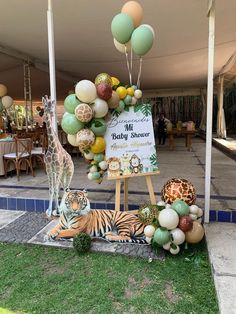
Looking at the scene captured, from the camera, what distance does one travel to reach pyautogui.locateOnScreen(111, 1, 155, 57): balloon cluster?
2471mm

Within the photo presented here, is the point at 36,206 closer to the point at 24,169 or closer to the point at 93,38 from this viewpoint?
the point at 24,169

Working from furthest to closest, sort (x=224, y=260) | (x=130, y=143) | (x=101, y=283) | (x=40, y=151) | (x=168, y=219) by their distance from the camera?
(x=40, y=151) < (x=130, y=143) < (x=168, y=219) < (x=224, y=260) < (x=101, y=283)

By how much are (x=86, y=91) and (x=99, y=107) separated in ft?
0.59

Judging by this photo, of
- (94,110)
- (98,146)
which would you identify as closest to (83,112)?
(94,110)

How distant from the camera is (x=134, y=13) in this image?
2.56 m

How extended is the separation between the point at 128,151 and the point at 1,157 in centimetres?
280

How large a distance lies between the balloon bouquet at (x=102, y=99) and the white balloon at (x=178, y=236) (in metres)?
0.89

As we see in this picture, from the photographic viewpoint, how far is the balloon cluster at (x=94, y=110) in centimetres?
249

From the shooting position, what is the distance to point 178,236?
90.5 inches

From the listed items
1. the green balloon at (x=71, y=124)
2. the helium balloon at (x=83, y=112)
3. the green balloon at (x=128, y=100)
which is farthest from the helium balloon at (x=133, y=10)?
the green balloon at (x=71, y=124)

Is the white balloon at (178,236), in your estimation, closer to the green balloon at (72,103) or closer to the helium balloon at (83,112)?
the helium balloon at (83,112)

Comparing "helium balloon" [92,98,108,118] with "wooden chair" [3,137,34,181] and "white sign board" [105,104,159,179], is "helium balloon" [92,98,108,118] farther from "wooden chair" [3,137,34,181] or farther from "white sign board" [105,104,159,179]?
"wooden chair" [3,137,34,181]

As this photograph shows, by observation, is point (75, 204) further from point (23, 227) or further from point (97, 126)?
point (23, 227)

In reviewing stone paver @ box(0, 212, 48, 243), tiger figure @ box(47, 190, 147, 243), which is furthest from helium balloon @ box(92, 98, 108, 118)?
stone paver @ box(0, 212, 48, 243)
